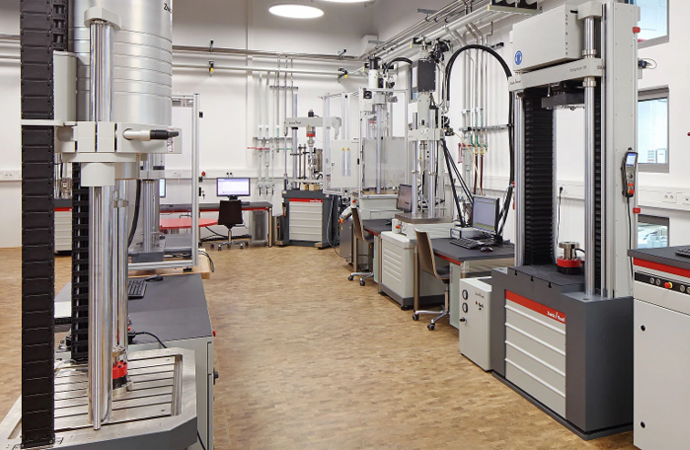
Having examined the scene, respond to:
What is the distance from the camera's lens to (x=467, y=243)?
4309mm

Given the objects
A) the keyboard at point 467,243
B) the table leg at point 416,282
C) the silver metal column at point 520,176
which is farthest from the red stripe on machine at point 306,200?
the silver metal column at point 520,176

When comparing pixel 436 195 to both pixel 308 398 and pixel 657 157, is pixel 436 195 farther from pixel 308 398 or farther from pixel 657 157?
pixel 308 398

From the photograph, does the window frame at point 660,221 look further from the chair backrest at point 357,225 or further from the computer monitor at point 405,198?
the chair backrest at point 357,225

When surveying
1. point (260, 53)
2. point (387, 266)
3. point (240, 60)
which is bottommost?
point (387, 266)

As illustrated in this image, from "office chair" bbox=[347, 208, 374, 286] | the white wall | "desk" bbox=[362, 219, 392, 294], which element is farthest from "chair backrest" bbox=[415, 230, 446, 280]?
the white wall

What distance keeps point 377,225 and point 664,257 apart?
3803 millimetres

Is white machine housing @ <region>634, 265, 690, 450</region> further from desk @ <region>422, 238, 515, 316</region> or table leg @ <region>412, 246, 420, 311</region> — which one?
table leg @ <region>412, 246, 420, 311</region>

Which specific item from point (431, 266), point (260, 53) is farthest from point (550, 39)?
point (260, 53)

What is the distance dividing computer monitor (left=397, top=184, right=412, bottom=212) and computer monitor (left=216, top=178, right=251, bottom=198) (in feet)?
10.5

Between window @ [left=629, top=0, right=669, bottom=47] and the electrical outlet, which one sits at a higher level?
window @ [left=629, top=0, right=669, bottom=47]

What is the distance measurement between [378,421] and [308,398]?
1.56 ft

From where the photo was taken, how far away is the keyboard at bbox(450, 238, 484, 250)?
13.7ft

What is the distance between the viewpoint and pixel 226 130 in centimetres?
895

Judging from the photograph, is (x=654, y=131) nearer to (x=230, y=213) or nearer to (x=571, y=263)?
(x=571, y=263)
